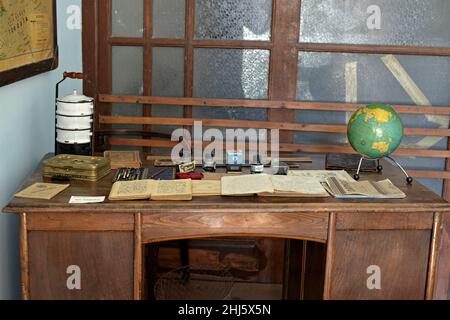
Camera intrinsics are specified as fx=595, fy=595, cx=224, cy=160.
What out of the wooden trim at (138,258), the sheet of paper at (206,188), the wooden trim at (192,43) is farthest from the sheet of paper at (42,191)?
the wooden trim at (192,43)

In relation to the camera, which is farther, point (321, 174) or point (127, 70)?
point (127, 70)

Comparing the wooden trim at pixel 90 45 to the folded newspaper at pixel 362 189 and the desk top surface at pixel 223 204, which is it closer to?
the desk top surface at pixel 223 204

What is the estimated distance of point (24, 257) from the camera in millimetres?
2150

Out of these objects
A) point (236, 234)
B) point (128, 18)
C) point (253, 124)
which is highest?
point (128, 18)

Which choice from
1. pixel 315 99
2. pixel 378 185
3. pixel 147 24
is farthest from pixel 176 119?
pixel 378 185

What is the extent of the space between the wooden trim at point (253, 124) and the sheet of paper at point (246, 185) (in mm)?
984

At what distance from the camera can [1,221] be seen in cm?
230

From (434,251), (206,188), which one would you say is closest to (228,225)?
(206,188)

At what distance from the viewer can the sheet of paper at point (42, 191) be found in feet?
7.13

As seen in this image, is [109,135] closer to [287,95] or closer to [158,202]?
[287,95]

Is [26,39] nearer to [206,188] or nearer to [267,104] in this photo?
[206,188]

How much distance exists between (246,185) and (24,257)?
0.87 metres

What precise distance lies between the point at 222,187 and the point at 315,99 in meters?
1.32

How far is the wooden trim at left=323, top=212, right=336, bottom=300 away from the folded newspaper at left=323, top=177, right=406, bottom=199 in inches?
4.6
